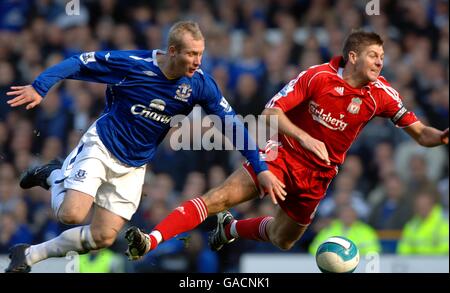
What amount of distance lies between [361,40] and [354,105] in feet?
1.77

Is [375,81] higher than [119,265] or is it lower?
higher

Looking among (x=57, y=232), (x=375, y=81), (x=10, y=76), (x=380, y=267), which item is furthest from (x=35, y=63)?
(x=375, y=81)

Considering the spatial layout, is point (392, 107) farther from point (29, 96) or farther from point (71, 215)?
point (29, 96)

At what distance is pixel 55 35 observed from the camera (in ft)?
45.1

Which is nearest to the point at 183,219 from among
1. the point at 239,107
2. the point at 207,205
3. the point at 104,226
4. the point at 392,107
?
the point at 207,205

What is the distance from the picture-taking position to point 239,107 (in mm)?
11938

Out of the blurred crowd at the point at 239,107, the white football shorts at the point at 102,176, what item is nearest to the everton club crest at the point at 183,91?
the white football shorts at the point at 102,176

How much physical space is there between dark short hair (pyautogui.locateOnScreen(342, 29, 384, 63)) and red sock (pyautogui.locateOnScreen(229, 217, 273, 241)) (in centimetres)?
178

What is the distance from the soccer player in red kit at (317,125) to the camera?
787 cm

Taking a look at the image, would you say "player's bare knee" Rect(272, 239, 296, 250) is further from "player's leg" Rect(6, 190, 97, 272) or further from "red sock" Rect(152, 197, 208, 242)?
"player's leg" Rect(6, 190, 97, 272)

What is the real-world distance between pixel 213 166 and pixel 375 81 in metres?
3.80

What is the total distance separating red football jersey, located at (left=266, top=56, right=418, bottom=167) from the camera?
7.95 meters

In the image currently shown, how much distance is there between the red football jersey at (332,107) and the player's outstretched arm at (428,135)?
72 millimetres
